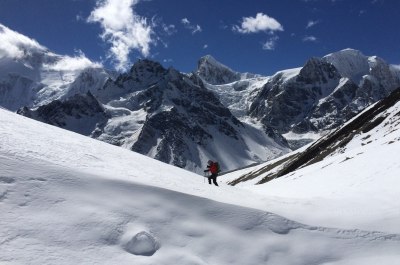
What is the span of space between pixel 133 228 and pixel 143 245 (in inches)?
29.9

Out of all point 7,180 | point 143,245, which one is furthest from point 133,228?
point 7,180

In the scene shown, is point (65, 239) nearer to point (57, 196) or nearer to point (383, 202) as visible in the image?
point (57, 196)

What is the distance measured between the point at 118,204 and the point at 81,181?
1764mm

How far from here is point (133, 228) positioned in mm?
13406

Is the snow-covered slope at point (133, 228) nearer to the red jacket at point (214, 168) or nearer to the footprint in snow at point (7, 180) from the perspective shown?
the footprint in snow at point (7, 180)

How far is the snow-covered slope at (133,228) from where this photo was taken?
39.8ft

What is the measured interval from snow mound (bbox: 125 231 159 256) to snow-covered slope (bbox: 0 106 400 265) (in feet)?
0.09

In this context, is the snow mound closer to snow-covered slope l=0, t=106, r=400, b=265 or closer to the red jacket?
snow-covered slope l=0, t=106, r=400, b=265

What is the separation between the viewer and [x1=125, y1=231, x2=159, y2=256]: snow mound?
12609 millimetres

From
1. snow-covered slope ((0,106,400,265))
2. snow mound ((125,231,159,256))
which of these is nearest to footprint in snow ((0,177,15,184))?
snow-covered slope ((0,106,400,265))

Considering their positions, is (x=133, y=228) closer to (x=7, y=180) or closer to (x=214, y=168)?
(x=7, y=180)

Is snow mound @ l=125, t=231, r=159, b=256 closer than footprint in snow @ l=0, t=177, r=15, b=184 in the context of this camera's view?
Yes

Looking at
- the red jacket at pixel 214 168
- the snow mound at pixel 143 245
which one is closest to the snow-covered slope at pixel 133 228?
the snow mound at pixel 143 245

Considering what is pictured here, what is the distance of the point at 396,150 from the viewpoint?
97.1 ft
